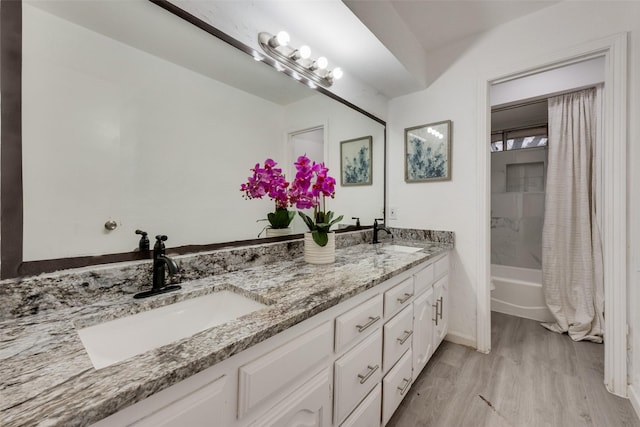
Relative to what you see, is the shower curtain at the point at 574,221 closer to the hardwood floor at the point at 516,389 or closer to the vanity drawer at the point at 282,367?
the hardwood floor at the point at 516,389

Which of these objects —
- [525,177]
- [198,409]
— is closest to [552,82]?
[525,177]

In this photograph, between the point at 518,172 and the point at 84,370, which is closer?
the point at 84,370

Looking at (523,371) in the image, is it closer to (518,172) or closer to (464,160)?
(464,160)

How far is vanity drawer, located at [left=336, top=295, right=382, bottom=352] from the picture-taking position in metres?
0.95

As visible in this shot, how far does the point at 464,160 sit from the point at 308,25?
1.49 m

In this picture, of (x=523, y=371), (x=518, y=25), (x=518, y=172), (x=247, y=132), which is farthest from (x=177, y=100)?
(x=518, y=172)

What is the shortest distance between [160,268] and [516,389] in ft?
6.85

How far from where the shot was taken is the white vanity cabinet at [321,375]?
556 mm

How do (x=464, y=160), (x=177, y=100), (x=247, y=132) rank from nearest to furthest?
(x=177, y=100)
(x=247, y=132)
(x=464, y=160)

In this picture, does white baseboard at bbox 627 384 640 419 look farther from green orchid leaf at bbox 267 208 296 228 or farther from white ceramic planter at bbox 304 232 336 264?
green orchid leaf at bbox 267 208 296 228

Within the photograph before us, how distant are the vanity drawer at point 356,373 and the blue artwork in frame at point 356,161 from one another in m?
1.21

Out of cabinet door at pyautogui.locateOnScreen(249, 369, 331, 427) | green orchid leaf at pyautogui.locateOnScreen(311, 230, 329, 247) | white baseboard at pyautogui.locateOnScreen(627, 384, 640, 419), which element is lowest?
white baseboard at pyautogui.locateOnScreen(627, 384, 640, 419)

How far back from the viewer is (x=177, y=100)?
1.09 metres

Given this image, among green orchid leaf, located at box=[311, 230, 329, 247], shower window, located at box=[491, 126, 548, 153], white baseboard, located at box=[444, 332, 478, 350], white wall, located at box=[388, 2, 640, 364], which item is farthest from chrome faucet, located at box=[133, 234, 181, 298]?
shower window, located at box=[491, 126, 548, 153]
